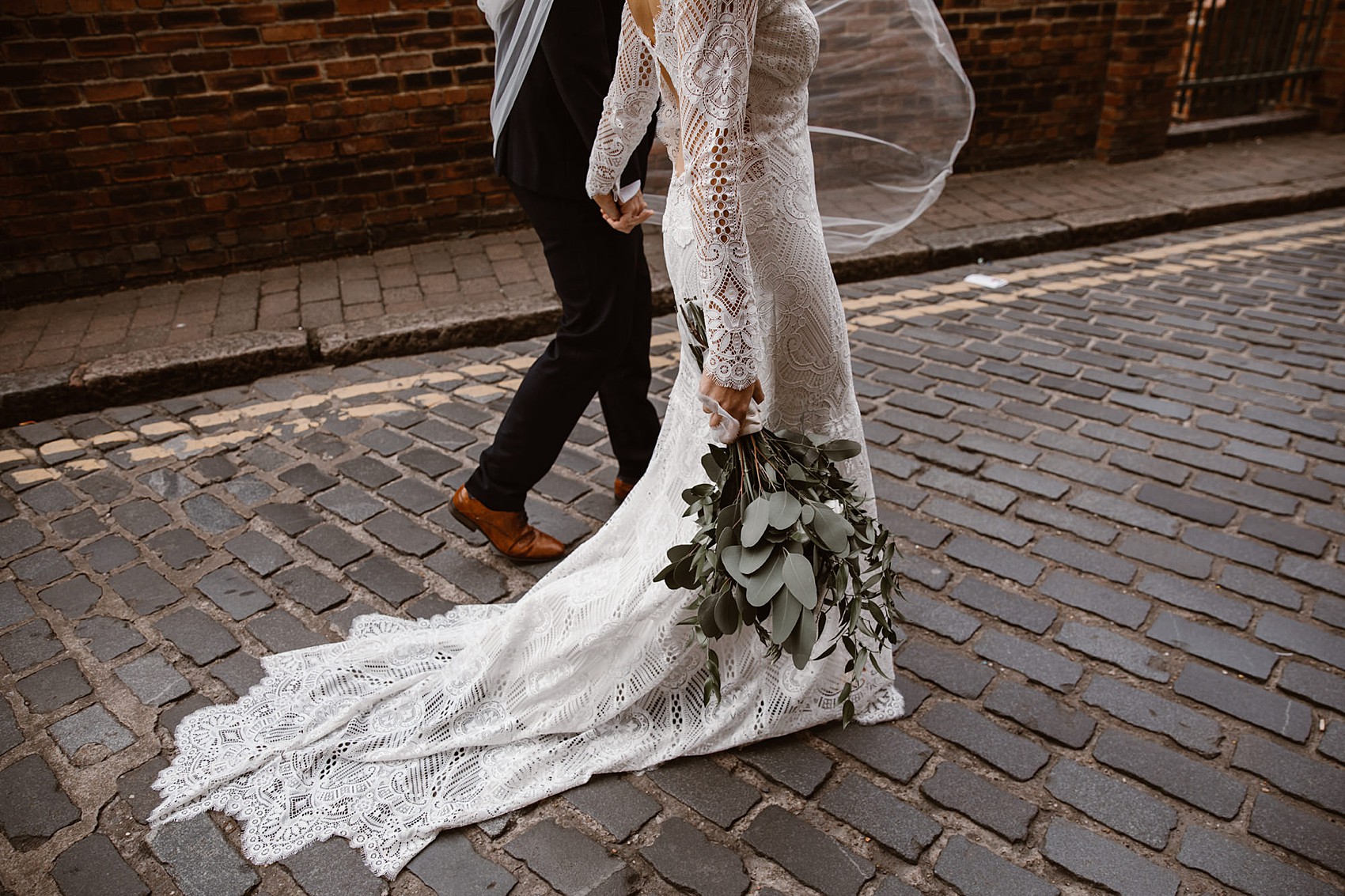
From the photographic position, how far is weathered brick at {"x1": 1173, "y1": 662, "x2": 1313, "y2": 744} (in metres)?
2.56

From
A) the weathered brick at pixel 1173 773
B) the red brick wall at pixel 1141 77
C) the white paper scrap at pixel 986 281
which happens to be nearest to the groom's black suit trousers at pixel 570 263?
the weathered brick at pixel 1173 773

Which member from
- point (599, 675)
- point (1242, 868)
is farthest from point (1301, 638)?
point (599, 675)

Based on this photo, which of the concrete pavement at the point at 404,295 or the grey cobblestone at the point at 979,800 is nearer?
the grey cobblestone at the point at 979,800

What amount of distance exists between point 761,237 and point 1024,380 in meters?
2.83

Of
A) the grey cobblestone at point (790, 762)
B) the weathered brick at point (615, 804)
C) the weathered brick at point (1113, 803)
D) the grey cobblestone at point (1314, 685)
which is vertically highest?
the weathered brick at point (615, 804)

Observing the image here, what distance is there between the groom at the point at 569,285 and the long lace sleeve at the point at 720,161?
0.80 m

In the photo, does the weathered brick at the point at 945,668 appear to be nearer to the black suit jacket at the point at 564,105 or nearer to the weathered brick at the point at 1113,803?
the weathered brick at the point at 1113,803

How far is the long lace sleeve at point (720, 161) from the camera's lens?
182cm

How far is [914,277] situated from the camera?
6.04 meters

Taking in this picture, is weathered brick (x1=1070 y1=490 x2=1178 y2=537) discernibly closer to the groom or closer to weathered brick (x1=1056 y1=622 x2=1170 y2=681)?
weathered brick (x1=1056 y1=622 x2=1170 y2=681)

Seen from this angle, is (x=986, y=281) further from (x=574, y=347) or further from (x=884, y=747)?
(x=884, y=747)

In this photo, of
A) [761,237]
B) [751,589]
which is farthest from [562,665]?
[761,237]

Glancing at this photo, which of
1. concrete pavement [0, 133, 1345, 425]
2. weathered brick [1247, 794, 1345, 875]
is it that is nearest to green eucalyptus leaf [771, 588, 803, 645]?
weathered brick [1247, 794, 1345, 875]

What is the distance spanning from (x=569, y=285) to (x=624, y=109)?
27.9 inches
